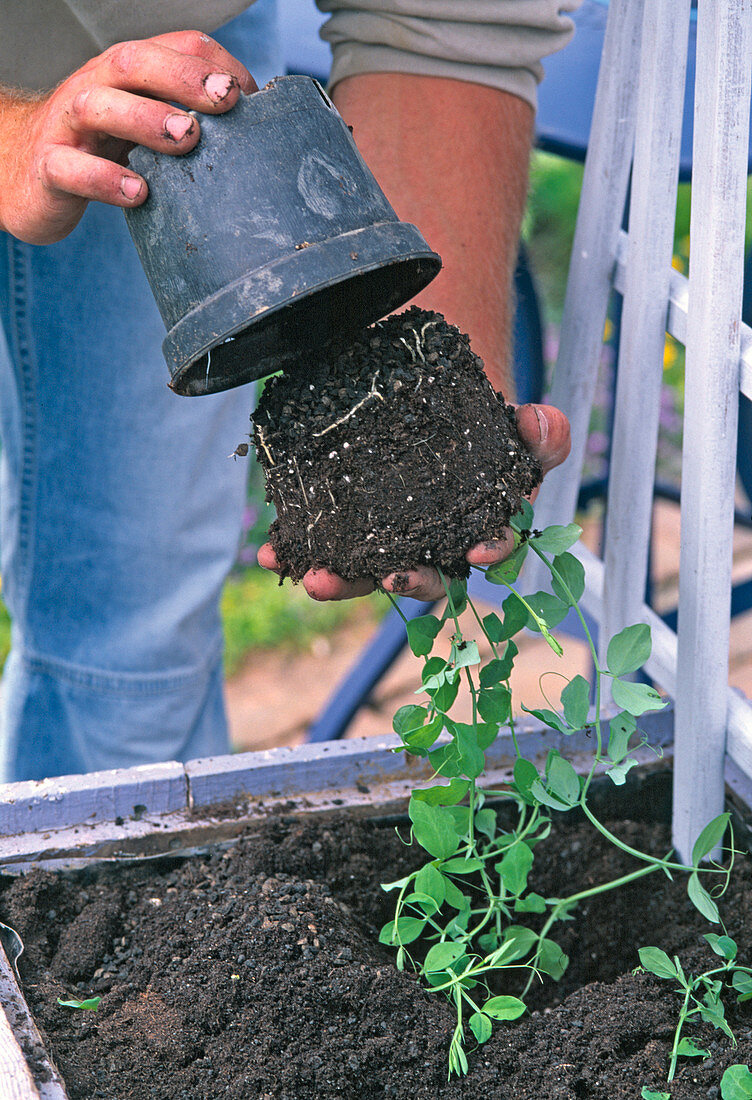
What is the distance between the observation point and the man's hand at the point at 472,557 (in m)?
1.04

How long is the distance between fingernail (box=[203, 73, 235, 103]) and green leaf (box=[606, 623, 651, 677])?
70 centimetres

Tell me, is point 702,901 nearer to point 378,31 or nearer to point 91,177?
point 91,177

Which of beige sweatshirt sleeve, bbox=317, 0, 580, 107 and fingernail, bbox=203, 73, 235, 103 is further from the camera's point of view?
beige sweatshirt sleeve, bbox=317, 0, 580, 107

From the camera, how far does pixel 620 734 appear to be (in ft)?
3.60

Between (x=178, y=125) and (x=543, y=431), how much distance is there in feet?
1.74

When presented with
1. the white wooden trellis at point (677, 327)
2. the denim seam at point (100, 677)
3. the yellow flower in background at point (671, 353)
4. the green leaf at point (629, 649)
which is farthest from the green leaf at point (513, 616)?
the yellow flower in background at point (671, 353)

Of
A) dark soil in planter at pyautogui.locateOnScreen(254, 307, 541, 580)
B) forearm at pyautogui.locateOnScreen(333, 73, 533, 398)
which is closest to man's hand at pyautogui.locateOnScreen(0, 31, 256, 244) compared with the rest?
dark soil in planter at pyautogui.locateOnScreen(254, 307, 541, 580)

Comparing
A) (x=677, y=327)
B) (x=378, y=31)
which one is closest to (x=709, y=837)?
(x=677, y=327)

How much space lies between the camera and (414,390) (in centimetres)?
103

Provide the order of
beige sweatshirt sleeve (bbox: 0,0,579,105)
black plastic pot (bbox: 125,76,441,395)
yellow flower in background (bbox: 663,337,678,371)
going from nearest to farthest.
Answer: black plastic pot (bbox: 125,76,441,395) < beige sweatshirt sleeve (bbox: 0,0,579,105) < yellow flower in background (bbox: 663,337,678,371)

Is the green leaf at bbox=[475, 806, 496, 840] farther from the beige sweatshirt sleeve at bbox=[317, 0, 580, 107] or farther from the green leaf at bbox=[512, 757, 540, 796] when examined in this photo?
the beige sweatshirt sleeve at bbox=[317, 0, 580, 107]

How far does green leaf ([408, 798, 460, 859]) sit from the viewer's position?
1071mm

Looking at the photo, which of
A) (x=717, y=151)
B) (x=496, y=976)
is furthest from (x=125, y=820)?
(x=717, y=151)

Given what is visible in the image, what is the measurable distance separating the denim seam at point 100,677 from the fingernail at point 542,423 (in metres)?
1.24
